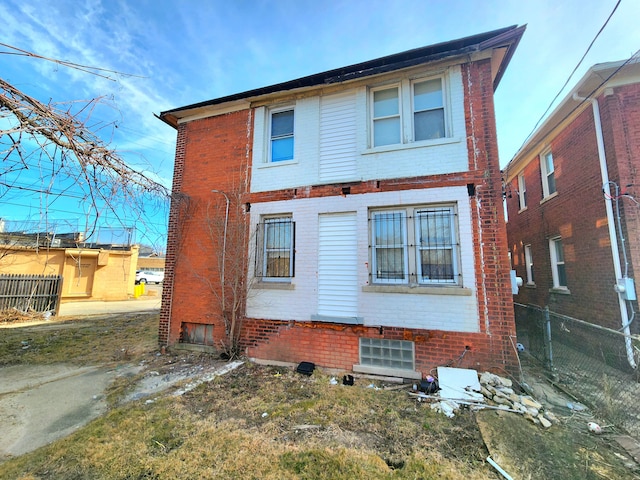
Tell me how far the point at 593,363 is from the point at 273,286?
6895 millimetres

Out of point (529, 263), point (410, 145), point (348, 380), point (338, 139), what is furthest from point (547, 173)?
point (348, 380)

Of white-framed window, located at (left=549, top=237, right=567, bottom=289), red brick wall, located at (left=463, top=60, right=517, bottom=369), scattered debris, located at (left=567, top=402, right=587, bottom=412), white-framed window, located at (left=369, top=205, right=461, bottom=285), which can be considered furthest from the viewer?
white-framed window, located at (left=549, top=237, right=567, bottom=289)

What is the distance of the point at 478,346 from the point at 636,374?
2937 mm

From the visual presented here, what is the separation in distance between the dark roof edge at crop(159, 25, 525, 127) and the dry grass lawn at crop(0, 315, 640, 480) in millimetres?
6440

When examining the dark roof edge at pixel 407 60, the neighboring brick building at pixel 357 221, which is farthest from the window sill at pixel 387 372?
the dark roof edge at pixel 407 60

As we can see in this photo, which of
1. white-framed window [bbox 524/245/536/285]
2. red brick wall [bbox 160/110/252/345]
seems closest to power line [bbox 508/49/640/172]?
white-framed window [bbox 524/245/536/285]

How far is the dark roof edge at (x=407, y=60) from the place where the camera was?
17.8ft

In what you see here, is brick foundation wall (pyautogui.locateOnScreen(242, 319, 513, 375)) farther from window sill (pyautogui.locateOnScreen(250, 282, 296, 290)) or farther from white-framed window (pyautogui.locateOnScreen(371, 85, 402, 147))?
white-framed window (pyautogui.locateOnScreen(371, 85, 402, 147))

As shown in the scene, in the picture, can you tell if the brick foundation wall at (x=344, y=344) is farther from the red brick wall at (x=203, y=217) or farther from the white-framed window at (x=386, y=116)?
the white-framed window at (x=386, y=116)

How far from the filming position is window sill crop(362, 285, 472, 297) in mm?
5309

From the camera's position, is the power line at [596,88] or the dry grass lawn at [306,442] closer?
the dry grass lawn at [306,442]

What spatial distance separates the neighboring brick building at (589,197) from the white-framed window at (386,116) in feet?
13.4

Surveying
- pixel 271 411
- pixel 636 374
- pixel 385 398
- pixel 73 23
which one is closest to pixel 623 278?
pixel 636 374

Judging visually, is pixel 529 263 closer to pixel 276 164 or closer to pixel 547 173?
pixel 547 173
